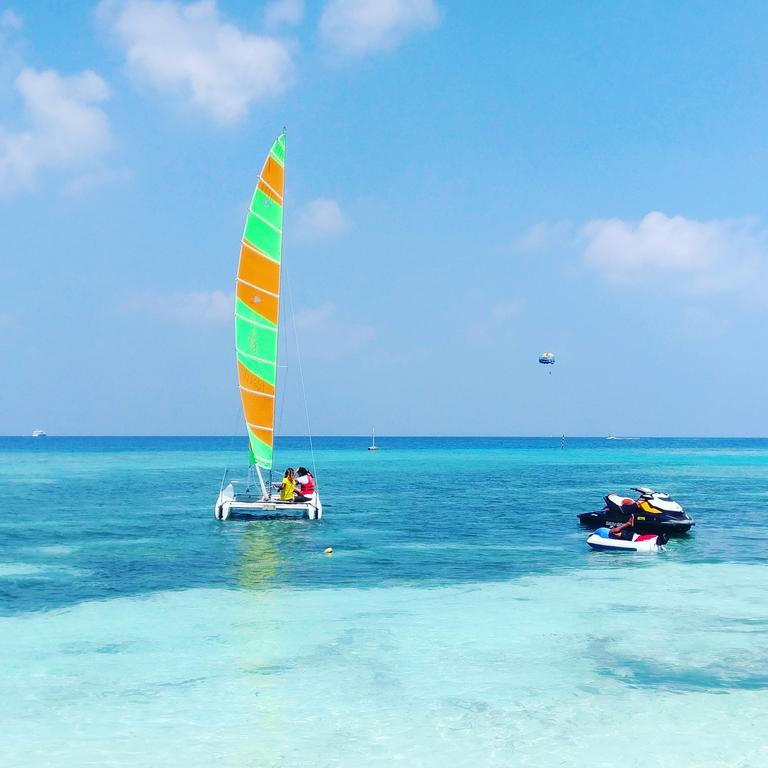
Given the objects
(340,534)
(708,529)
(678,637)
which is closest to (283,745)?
(678,637)

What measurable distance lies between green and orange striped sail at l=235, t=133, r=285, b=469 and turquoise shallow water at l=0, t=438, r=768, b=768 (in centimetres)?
490

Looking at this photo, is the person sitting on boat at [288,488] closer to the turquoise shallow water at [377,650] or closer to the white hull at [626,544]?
the turquoise shallow water at [377,650]

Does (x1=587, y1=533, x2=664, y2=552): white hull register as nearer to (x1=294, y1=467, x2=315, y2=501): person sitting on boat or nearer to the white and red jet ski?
the white and red jet ski

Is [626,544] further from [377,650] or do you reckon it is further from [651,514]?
[377,650]

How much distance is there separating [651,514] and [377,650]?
17.8m

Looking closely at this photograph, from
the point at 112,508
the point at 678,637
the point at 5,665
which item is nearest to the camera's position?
the point at 5,665

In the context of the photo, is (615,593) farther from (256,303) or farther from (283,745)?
(256,303)

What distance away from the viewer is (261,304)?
107ft

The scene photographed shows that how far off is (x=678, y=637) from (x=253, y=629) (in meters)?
7.84

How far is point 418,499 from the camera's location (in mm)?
47469

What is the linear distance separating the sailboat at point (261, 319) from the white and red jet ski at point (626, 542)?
1092 cm

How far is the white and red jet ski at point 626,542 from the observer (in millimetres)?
25844

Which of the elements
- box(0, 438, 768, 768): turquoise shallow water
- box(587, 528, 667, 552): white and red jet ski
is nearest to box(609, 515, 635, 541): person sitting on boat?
box(587, 528, 667, 552): white and red jet ski

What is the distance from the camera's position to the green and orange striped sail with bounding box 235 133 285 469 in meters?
32.3
